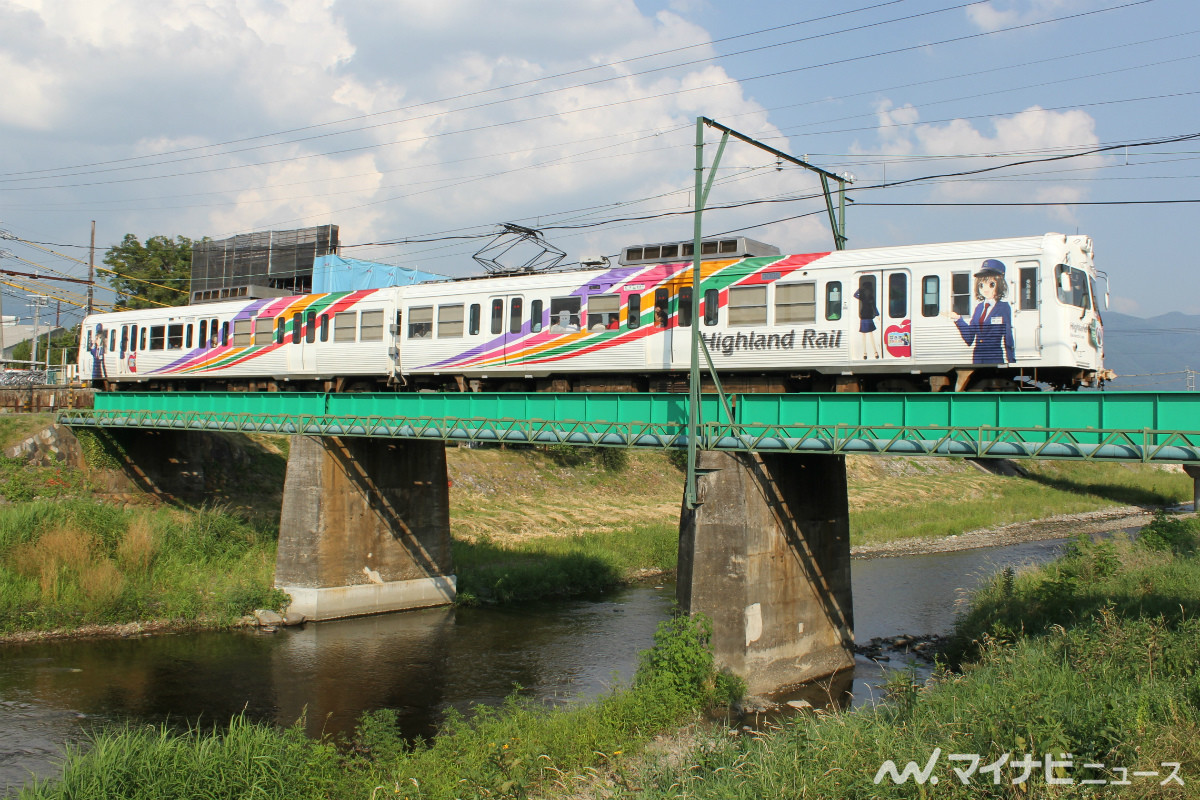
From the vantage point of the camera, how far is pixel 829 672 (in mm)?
19984

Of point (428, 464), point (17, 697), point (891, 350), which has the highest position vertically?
point (891, 350)

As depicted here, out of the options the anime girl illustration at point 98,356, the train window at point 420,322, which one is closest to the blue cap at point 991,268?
the train window at point 420,322

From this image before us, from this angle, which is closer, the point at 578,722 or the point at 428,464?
the point at 578,722

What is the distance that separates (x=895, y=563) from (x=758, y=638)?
61.0 feet

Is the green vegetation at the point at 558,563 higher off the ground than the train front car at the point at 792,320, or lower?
lower

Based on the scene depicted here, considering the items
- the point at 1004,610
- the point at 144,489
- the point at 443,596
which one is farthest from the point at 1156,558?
the point at 144,489

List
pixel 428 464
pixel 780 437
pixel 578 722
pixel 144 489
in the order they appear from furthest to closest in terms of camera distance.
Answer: pixel 144 489, pixel 428 464, pixel 780 437, pixel 578 722

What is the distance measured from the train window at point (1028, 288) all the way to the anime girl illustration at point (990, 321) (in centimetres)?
25

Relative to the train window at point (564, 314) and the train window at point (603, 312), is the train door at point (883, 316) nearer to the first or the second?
the train window at point (603, 312)

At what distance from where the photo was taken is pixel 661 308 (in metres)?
20.3

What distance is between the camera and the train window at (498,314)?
2281 centimetres

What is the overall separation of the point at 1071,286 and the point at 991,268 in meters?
1.46

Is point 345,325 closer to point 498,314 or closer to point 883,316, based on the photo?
point 498,314

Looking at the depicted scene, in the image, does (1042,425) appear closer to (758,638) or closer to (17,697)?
(758,638)
